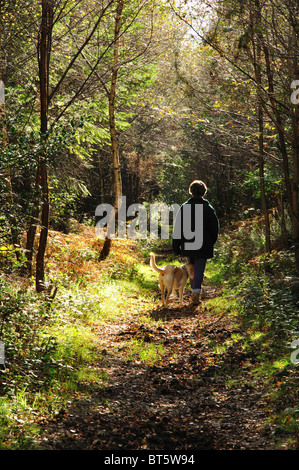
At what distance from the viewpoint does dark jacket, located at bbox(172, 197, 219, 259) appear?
29.1 feet

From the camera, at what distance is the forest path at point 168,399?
400 cm

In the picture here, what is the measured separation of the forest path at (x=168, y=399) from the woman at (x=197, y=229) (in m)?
1.68

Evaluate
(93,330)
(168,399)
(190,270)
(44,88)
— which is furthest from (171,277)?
(44,88)

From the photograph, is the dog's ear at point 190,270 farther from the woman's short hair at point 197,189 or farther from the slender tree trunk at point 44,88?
the slender tree trunk at point 44,88

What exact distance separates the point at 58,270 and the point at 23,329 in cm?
399

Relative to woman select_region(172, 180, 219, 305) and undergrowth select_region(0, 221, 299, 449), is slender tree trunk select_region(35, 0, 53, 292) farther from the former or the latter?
woman select_region(172, 180, 219, 305)

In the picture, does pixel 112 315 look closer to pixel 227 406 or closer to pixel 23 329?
pixel 23 329

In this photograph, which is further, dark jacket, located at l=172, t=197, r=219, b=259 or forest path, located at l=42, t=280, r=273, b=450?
dark jacket, located at l=172, t=197, r=219, b=259

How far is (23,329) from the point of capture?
5824 mm

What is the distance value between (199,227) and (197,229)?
7 centimetres

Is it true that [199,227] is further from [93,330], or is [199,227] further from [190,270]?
[93,330]

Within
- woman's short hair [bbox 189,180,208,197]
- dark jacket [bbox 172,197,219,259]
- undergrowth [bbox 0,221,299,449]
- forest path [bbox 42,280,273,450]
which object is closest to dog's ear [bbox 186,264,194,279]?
dark jacket [bbox 172,197,219,259]

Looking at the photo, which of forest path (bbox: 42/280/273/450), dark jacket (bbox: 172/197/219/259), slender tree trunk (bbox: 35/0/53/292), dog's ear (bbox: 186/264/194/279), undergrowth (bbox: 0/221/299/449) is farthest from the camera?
dog's ear (bbox: 186/264/194/279)

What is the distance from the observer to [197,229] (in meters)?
8.86
